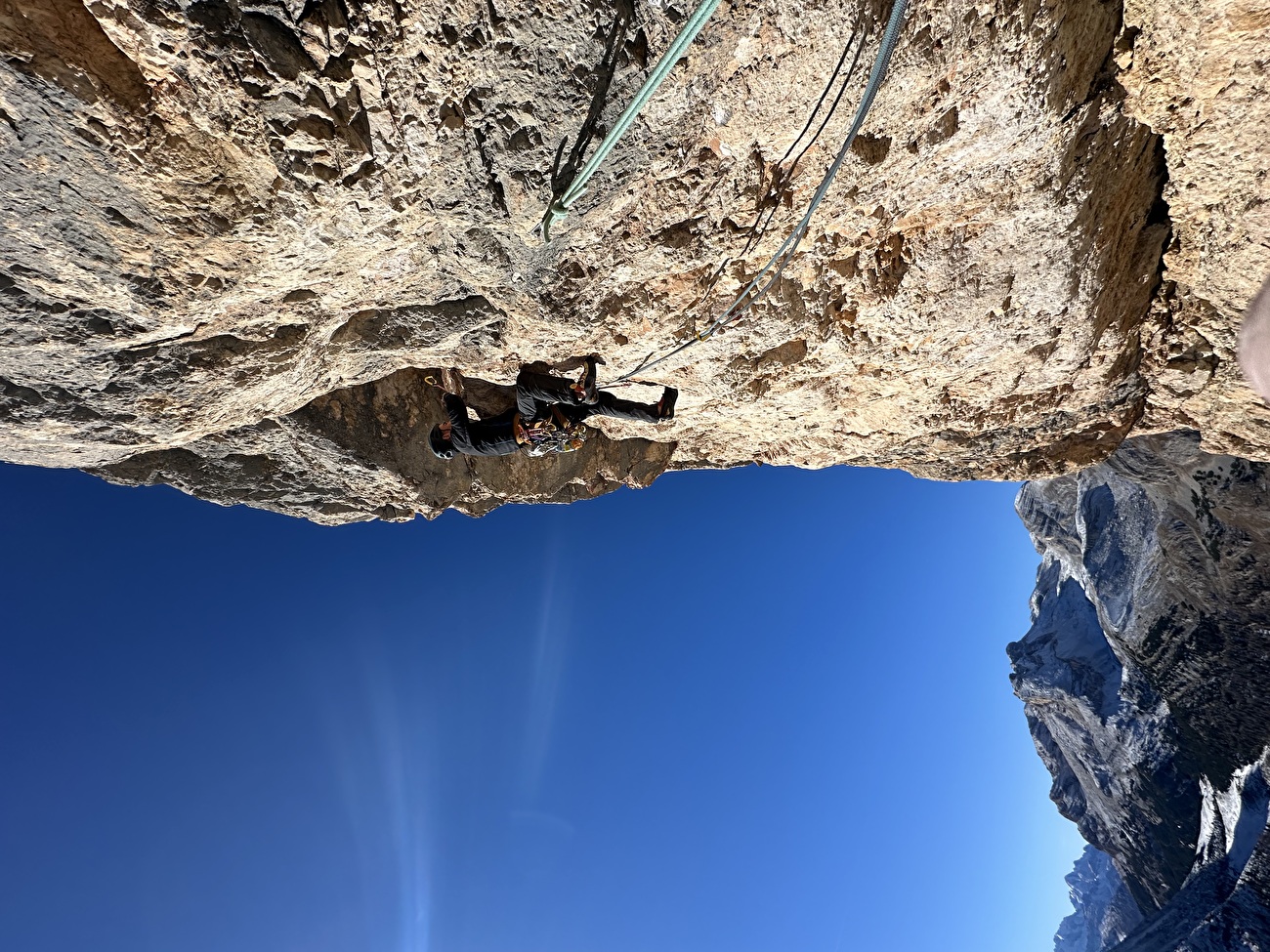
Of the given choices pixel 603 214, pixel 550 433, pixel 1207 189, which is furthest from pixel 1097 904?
pixel 603 214

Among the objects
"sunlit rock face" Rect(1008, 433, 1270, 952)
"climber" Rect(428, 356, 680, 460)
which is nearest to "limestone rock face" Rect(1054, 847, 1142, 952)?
"sunlit rock face" Rect(1008, 433, 1270, 952)

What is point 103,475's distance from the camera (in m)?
5.25

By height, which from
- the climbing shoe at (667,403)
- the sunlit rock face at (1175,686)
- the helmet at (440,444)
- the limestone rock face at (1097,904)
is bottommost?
the limestone rock face at (1097,904)

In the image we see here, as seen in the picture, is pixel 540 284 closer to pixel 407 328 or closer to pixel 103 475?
pixel 407 328

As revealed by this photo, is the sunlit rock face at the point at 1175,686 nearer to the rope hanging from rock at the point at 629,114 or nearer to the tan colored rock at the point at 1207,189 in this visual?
the tan colored rock at the point at 1207,189

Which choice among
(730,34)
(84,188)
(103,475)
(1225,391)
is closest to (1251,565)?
(1225,391)

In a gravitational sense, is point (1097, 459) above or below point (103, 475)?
below

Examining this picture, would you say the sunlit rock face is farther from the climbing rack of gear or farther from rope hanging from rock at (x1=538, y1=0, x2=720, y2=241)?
rope hanging from rock at (x1=538, y1=0, x2=720, y2=241)

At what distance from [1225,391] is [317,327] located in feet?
23.3

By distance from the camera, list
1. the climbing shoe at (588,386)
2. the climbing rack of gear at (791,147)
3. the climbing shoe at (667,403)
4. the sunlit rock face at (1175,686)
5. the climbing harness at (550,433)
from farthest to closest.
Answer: the sunlit rock face at (1175,686)
the climbing shoe at (667,403)
the climbing harness at (550,433)
the climbing shoe at (588,386)
the climbing rack of gear at (791,147)

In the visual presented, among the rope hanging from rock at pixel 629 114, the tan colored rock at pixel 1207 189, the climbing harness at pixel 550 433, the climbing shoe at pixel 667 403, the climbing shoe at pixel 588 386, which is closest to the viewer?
the rope hanging from rock at pixel 629 114

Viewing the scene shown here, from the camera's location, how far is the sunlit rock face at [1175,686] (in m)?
10.9

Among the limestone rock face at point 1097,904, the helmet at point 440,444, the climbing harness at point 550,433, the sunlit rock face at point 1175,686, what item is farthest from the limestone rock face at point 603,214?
the limestone rock face at point 1097,904

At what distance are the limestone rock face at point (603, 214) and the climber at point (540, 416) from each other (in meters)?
0.26
